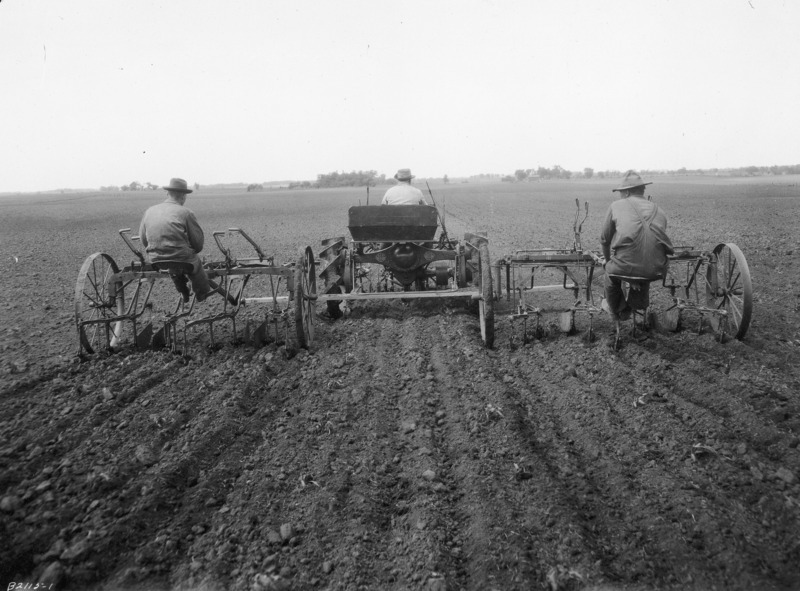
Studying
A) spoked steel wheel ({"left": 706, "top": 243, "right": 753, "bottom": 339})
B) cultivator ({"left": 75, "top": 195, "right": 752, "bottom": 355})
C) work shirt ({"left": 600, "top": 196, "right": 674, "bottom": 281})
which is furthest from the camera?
cultivator ({"left": 75, "top": 195, "right": 752, "bottom": 355})

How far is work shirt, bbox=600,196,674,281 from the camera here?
557cm

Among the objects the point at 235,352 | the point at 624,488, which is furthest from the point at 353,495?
the point at 235,352

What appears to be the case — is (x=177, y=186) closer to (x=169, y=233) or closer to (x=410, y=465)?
(x=169, y=233)

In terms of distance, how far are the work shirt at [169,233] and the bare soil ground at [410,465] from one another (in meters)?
1.08

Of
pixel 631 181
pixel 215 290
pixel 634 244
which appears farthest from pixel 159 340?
pixel 631 181

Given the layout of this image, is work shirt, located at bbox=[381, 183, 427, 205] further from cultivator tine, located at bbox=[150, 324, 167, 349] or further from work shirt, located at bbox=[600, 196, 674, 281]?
cultivator tine, located at bbox=[150, 324, 167, 349]

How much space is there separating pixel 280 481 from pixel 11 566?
1.43 metres

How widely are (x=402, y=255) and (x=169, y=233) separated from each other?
2865 millimetres

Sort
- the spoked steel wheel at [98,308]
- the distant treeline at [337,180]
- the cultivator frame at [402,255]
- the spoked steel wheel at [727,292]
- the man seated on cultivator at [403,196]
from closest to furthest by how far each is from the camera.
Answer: the spoked steel wheel at [727,292] < the spoked steel wheel at [98,308] < the cultivator frame at [402,255] < the man seated on cultivator at [403,196] < the distant treeline at [337,180]

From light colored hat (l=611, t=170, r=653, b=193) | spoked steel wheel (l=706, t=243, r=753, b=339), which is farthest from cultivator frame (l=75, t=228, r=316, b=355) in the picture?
spoked steel wheel (l=706, t=243, r=753, b=339)

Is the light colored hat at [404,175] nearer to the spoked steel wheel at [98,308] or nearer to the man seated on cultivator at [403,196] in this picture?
the man seated on cultivator at [403,196]

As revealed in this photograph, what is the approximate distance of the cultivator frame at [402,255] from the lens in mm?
6527

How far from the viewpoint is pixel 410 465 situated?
12.4 ft

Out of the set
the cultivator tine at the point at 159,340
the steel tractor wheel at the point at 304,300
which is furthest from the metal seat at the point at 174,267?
the steel tractor wheel at the point at 304,300
